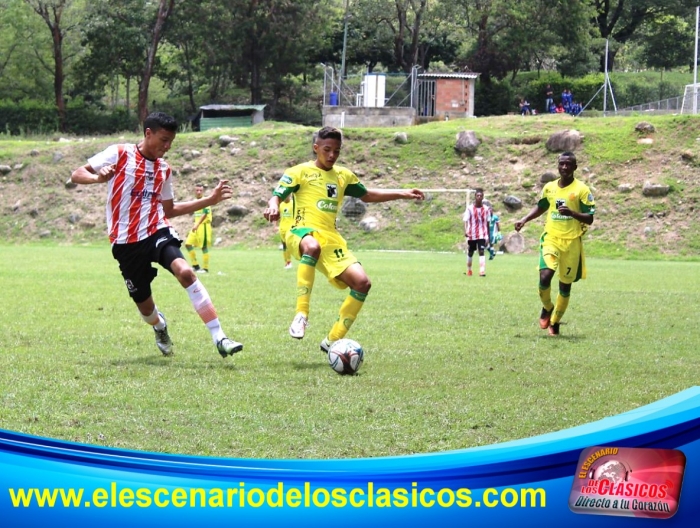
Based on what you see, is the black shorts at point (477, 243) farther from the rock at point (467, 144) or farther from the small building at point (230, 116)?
the small building at point (230, 116)

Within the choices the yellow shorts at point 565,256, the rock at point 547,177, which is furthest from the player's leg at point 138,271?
the rock at point 547,177

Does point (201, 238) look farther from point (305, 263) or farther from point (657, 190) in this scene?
point (657, 190)

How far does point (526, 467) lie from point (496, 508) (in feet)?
0.36

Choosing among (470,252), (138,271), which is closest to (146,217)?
(138,271)

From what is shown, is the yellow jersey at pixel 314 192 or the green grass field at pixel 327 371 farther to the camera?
the yellow jersey at pixel 314 192

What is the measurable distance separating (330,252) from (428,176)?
104 feet

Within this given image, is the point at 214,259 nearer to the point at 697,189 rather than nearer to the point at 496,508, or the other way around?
the point at 697,189

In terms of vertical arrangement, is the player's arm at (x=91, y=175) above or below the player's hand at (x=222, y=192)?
above

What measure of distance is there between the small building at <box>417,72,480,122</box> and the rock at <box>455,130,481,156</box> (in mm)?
7149

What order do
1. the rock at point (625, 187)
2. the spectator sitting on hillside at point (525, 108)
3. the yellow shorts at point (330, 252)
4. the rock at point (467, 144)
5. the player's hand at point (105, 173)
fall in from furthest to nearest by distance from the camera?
the spectator sitting on hillside at point (525, 108), the rock at point (467, 144), the rock at point (625, 187), the yellow shorts at point (330, 252), the player's hand at point (105, 173)

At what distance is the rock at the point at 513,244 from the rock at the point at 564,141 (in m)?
6.75

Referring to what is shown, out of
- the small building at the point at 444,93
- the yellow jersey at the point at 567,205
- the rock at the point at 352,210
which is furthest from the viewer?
the small building at the point at 444,93

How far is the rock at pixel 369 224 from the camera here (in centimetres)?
3744

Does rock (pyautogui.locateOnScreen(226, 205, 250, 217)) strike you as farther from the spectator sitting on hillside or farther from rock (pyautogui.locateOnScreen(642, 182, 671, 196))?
the spectator sitting on hillside
